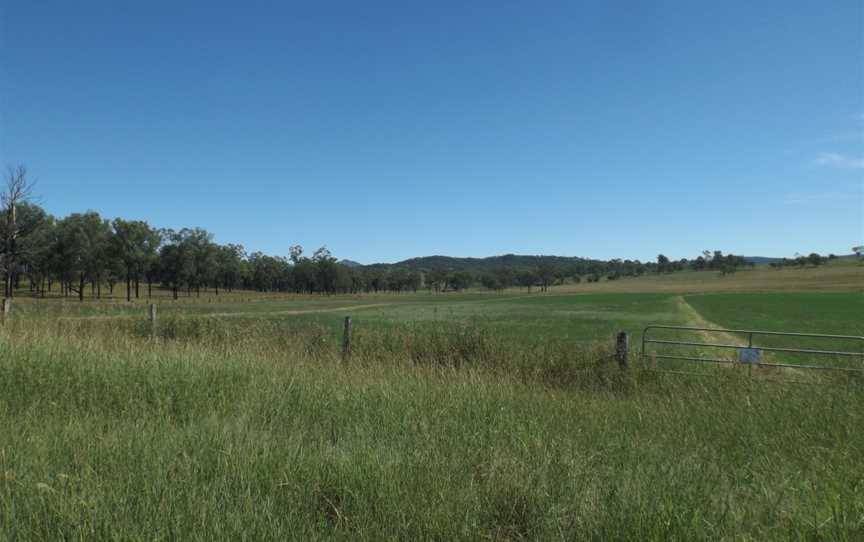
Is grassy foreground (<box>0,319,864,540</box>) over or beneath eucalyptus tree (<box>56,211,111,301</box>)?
beneath

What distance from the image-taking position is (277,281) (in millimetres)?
188500

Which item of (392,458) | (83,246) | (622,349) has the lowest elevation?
(622,349)

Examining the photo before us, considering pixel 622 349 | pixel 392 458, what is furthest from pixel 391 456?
pixel 622 349

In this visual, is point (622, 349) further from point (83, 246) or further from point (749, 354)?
point (83, 246)

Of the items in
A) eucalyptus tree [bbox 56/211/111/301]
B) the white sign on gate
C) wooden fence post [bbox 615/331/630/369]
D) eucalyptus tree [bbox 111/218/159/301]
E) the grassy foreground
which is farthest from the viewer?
eucalyptus tree [bbox 111/218/159/301]

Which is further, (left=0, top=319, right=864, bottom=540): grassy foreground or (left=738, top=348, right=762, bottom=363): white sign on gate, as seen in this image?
(left=738, top=348, right=762, bottom=363): white sign on gate

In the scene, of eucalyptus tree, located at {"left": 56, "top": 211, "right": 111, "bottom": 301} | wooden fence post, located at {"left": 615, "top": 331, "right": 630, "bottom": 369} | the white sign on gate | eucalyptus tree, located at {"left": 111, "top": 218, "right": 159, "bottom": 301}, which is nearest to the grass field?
wooden fence post, located at {"left": 615, "top": 331, "right": 630, "bottom": 369}

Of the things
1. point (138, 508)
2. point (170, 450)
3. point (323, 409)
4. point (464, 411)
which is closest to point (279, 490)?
point (138, 508)

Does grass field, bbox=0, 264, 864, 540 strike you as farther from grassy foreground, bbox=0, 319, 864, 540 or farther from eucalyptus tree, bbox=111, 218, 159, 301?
eucalyptus tree, bbox=111, 218, 159, 301

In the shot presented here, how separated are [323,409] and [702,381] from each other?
21.9 feet

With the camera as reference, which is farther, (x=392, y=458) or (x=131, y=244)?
(x=131, y=244)

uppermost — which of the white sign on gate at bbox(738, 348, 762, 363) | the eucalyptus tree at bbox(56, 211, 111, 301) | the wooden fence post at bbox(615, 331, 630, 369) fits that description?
the eucalyptus tree at bbox(56, 211, 111, 301)

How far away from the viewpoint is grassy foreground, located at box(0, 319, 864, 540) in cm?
A: 276

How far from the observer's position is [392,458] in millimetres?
3574
